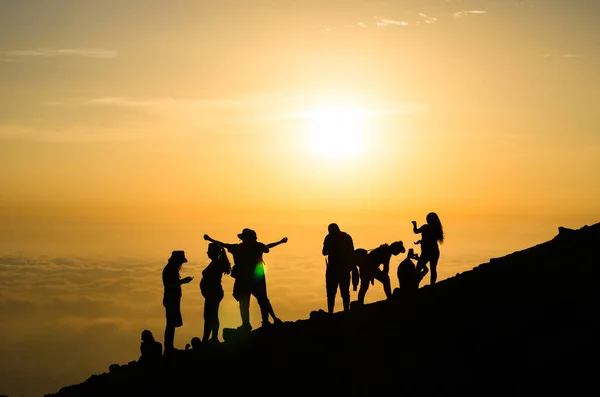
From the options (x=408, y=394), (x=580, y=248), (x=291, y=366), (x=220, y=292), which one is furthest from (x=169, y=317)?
(x=580, y=248)

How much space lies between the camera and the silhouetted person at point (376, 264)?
20.8m

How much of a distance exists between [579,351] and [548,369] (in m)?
0.70

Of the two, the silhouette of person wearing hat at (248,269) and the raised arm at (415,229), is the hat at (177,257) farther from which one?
the raised arm at (415,229)

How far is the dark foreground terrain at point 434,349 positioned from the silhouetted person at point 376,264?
1.17m

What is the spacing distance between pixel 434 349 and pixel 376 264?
6961mm

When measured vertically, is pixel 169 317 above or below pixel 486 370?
above

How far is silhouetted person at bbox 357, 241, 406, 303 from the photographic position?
20.8 meters

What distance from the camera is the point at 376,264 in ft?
68.5

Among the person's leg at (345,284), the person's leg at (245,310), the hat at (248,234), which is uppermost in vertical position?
the hat at (248,234)

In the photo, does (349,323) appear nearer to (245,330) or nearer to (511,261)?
(245,330)

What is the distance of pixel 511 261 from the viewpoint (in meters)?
21.2

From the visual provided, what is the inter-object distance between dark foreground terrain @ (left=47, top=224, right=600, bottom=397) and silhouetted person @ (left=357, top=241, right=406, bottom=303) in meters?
1.17

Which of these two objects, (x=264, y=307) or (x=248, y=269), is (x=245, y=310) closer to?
(x=264, y=307)

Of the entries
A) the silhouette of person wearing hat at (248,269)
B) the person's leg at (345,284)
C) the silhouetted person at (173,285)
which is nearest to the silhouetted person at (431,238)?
the person's leg at (345,284)
